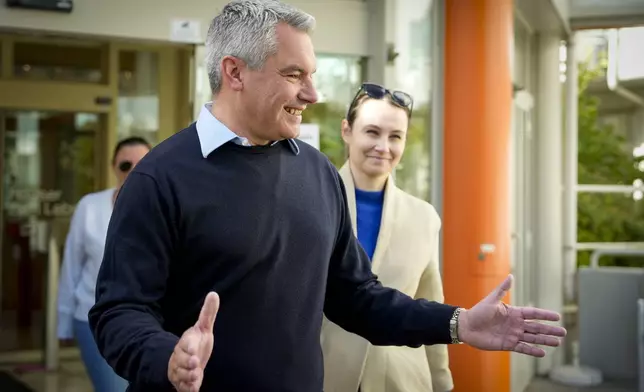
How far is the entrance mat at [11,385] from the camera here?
7352mm

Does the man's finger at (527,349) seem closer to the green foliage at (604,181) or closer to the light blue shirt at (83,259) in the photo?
the light blue shirt at (83,259)

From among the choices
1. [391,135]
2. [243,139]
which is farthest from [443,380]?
[243,139]

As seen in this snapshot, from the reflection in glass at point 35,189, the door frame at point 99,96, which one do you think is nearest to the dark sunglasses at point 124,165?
the door frame at point 99,96

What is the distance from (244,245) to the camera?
1.96m

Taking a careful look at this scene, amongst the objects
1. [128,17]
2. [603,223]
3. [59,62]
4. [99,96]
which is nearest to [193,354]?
[128,17]

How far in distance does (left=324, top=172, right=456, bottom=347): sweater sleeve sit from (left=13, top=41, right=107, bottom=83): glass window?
6.97 m

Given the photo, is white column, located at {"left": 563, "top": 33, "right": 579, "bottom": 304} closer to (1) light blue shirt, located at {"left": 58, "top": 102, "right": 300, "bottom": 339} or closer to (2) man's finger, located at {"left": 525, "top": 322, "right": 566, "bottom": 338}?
(1) light blue shirt, located at {"left": 58, "top": 102, "right": 300, "bottom": 339}

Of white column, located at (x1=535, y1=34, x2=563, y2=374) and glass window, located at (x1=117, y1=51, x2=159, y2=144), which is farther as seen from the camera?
glass window, located at (x1=117, y1=51, x2=159, y2=144)

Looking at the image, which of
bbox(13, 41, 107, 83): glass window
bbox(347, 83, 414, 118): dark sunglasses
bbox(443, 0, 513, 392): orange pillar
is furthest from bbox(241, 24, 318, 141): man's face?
bbox(13, 41, 107, 83): glass window

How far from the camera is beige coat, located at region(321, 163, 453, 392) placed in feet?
9.65

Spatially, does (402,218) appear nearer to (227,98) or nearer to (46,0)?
(227,98)

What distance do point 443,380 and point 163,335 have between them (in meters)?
1.68

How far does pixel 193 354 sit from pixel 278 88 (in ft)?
2.30

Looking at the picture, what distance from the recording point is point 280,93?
207cm
